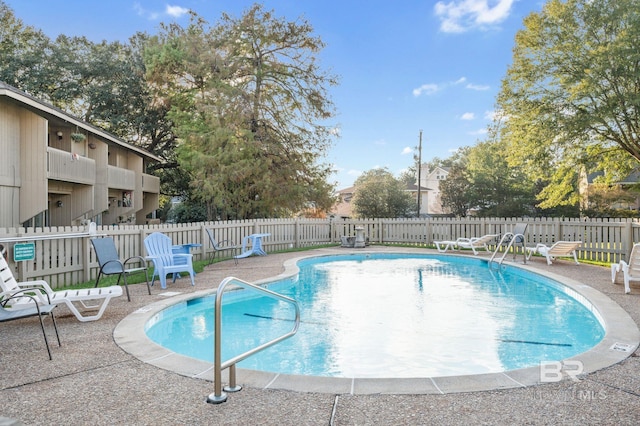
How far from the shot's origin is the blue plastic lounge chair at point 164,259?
7504 millimetres

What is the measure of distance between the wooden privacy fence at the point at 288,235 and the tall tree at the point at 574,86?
198 inches

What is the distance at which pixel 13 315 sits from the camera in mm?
3984

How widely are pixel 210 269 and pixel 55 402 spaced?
24.2 feet

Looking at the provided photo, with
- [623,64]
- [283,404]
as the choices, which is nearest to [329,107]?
[623,64]

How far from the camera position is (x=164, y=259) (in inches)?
312

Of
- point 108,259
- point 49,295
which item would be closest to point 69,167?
point 108,259

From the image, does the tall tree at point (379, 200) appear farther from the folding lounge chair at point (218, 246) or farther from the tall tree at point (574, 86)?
the folding lounge chair at point (218, 246)

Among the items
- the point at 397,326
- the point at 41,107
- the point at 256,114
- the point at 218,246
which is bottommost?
the point at 397,326

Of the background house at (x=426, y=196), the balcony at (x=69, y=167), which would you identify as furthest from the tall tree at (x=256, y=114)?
the background house at (x=426, y=196)

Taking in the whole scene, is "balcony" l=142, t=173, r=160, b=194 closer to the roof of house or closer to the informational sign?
the roof of house

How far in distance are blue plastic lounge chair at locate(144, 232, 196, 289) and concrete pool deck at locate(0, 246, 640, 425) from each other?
11.0ft

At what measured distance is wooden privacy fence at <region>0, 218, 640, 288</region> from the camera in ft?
24.0

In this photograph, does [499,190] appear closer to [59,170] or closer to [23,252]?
[59,170]

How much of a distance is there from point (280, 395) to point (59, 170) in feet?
48.2
